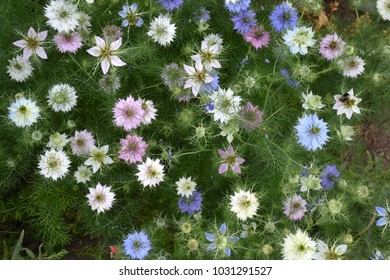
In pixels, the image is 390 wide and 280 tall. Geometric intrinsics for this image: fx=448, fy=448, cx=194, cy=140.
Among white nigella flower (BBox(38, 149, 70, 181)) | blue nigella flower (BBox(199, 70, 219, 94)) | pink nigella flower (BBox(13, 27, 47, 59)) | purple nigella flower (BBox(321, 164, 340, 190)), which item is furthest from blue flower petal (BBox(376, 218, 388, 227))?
pink nigella flower (BBox(13, 27, 47, 59))

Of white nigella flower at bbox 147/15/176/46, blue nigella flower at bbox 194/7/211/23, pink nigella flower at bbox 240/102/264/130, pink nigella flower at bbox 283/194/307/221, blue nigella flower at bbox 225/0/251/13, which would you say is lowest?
pink nigella flower at bbox 283/194/307/221

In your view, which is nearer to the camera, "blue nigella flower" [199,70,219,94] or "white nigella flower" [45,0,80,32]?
"white nigella flower" [45,0,80,32]

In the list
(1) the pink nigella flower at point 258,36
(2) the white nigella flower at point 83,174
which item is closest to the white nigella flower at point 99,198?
(2) the white nigella flower at point 83,174

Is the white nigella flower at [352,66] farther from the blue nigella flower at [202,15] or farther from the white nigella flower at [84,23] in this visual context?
the white nigella flower at [84,23]

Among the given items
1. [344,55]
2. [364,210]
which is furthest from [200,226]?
[344,55]

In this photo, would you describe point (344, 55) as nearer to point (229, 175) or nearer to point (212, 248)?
point (229, 175)

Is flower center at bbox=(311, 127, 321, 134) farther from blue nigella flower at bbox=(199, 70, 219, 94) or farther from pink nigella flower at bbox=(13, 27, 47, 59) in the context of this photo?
pink nigella flower at bbox=(13, 27, 47, 59)
